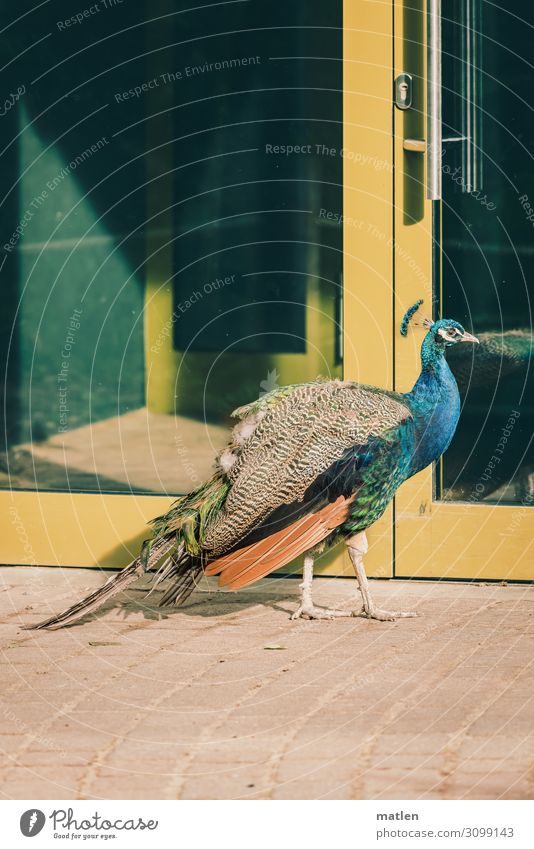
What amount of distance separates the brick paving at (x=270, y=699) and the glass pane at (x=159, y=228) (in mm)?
1000

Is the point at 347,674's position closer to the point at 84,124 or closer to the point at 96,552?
the point at 96,552

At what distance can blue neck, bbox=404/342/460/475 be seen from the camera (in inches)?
200

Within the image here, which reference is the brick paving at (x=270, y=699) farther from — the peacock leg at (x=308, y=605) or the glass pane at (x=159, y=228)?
the glass pane at (x=159, y=228)

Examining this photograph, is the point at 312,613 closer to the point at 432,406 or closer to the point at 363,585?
the point at 363,585

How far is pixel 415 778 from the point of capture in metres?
3.33

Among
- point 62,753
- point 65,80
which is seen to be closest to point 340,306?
point 65,80

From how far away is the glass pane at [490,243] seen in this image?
5629mm

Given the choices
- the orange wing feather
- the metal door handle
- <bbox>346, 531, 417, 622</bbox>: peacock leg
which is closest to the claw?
<bbox>346, 531, 417, 622</bbox>: peacock leg

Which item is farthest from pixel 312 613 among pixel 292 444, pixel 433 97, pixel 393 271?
pixel 433 97

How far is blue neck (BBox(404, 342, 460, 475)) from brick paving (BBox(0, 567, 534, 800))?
27.5 inches

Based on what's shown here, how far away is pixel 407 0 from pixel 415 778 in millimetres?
3651

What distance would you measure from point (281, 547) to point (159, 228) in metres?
2.07

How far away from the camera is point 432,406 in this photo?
16.7 feet

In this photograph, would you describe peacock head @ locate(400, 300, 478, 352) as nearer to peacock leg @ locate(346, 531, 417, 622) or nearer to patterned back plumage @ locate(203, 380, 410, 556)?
patterned back plumage @ locate(203, 380, 410, 556)
